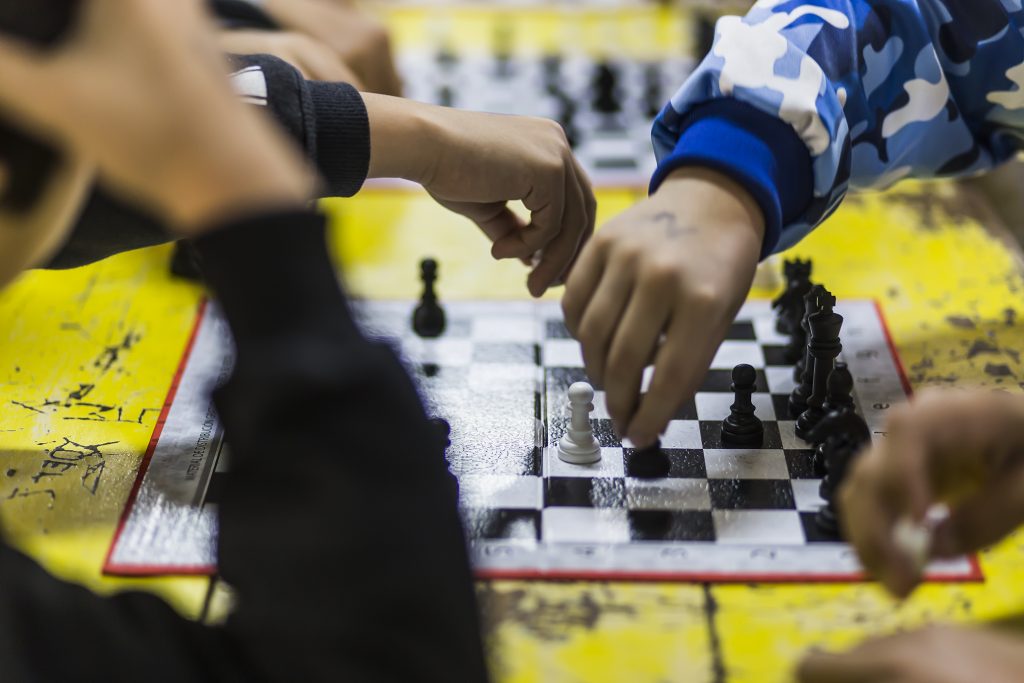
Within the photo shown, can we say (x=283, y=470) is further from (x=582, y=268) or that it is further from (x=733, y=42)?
(x=733, y=42)

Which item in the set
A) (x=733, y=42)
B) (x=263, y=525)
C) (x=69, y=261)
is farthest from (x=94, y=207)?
(x=733, y=42)

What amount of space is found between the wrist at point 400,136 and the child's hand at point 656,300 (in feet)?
1.13

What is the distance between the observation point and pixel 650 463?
114cm

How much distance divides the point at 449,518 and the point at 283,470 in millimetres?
118

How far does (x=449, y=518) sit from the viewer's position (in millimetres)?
734

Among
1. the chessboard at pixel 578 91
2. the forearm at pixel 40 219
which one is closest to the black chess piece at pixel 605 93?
the chessboard at pixel 578 91

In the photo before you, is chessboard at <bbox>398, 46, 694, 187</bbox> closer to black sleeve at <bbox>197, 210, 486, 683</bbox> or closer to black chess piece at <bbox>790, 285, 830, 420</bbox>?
black chess piece at <bbox>790, 285, 830, 420</bbox>

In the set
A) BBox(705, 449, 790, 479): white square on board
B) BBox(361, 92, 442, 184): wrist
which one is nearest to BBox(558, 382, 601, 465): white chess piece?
BBox(705, 449, 790, 479): white square on board

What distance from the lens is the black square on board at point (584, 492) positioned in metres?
1.09

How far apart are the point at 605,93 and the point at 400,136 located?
919 mm

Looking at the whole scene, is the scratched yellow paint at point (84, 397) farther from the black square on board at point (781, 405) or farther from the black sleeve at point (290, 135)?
the black square on board at point (781, 405)

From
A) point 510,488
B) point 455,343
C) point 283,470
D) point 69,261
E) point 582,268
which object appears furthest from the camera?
point 455,343

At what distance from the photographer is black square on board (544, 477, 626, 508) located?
1.09 m

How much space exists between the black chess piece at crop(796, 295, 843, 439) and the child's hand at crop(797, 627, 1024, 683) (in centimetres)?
45
